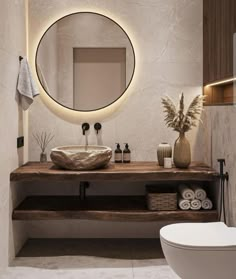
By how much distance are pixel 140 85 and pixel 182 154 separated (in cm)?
82

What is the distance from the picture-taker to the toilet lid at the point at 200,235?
92.0 inches

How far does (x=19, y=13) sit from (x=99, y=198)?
69.3 inches

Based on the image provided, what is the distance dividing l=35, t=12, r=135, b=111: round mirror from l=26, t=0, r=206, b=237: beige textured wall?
7 cm

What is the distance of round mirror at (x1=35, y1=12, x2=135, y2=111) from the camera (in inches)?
151

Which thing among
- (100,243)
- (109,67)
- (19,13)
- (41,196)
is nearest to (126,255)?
(100,243)

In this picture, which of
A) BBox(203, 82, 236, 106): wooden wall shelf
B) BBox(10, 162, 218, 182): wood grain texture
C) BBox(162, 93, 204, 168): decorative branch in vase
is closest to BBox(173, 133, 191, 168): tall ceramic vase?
BBox(162, 93, 204, 168): decorative branch in vase

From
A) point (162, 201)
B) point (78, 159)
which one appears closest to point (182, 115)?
point (162, 201)

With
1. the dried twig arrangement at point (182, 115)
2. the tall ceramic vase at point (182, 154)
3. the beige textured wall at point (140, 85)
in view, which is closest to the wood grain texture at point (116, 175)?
the tall ceramic vase at point (182, 154)

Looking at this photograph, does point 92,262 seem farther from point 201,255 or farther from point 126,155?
point 201,255

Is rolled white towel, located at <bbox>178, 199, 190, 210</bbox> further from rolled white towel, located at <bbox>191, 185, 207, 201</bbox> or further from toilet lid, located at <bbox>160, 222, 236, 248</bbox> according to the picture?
toilet lid, located at <bbox>160, 222, 236, 248</bbox>

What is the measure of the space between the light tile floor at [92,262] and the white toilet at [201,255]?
0.77m

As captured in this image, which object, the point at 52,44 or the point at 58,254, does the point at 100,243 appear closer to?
the point at 58,254

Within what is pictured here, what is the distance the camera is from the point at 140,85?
3.89 meters

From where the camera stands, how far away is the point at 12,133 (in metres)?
3.31
